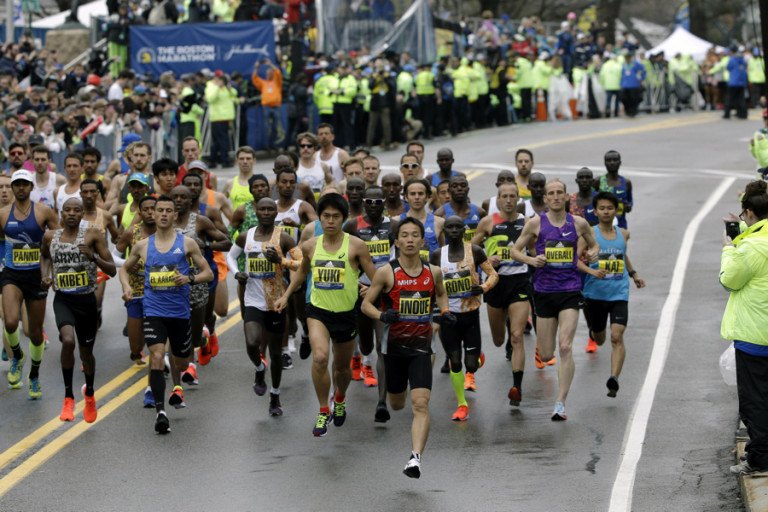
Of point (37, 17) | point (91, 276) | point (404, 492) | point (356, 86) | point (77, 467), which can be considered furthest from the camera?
point (37, 17)

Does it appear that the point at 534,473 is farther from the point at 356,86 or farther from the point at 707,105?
the point at 707,105

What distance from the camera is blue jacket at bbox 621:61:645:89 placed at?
41.9 metres

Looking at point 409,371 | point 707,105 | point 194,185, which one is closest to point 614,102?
point 707,105

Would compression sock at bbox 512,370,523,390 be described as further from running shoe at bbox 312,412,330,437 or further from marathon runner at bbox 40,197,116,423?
marathon runner at bbox 40,197,116,423

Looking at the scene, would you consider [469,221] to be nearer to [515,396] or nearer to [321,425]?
[515,396]

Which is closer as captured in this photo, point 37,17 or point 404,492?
point 404,492

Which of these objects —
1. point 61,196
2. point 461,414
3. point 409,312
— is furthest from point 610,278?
point 61,196

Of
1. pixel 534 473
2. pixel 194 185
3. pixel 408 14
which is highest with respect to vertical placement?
pixel 408 14

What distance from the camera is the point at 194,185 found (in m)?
15.3

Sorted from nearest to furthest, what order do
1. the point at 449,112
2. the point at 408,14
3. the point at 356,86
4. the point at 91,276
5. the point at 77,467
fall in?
the point at 77,467 < the point at 91,276 < the point at 356,86 < the point at 449,112 < the point at 408,14

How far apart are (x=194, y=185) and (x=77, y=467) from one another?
4.03 m

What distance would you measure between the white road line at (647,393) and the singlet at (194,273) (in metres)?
4.04

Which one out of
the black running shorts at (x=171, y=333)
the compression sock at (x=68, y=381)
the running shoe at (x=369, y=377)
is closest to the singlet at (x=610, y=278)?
the running shoe at (x=369, y=377)

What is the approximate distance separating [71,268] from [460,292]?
3425 mm
